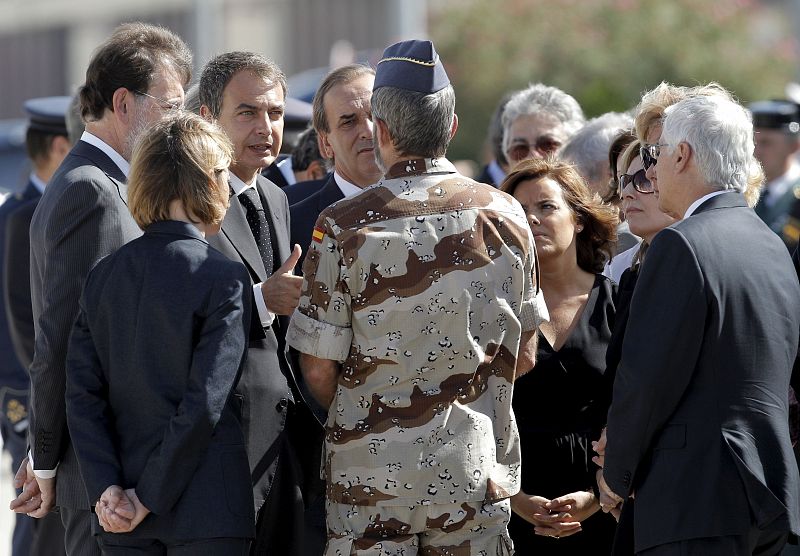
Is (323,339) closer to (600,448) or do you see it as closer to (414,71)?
(414,71)

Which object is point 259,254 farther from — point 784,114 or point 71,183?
point 784,114

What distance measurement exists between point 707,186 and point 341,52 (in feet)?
47.4

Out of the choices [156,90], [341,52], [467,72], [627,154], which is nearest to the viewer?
[156,90]

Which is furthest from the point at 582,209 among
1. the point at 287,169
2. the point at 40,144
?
the point at 40,144

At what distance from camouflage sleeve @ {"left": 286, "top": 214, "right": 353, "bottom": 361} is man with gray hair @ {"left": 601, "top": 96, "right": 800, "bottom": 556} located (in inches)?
31.2

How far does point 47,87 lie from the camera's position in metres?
29.7

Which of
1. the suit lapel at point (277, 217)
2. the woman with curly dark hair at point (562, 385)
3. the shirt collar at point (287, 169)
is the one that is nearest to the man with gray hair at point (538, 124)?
the shirt collar at point (287, 169)

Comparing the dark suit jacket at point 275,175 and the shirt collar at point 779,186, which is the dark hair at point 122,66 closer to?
the dark suit jacket at point 275,175

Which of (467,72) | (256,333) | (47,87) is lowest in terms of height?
(47,87)

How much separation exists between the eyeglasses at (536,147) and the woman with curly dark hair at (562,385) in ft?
6.22

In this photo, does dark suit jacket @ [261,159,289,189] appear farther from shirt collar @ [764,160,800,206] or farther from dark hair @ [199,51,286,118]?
shirt collar @ [764,160,800,206]

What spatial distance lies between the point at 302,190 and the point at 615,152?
1329 mm

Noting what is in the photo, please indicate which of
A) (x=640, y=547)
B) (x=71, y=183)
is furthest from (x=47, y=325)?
(x=640, y=547)

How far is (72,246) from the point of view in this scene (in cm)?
355
